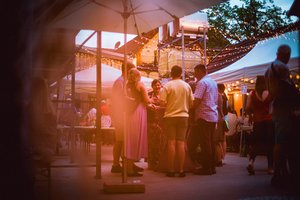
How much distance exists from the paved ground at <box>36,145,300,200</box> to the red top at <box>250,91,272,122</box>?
1043 mm

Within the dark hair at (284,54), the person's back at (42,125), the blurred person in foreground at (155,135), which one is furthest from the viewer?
A: the blurred person in foreground at (155,135)

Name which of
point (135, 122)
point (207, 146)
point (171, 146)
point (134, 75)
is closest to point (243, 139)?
point (207, 146)

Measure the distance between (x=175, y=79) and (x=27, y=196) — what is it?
510 centimetres

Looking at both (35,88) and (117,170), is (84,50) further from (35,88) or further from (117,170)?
(35,88)

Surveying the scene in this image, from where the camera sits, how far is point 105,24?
708 cm

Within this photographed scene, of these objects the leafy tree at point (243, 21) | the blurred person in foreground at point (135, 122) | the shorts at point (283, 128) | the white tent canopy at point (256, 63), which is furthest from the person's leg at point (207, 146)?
the leafy tree at point (243, 21)

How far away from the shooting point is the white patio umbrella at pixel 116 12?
20.3 ft

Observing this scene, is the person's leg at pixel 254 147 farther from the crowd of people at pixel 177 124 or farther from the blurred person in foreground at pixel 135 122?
the blurred person in foreground at pixel 135 122

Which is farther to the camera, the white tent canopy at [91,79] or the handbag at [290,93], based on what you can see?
the white tent canopy at [91,79]

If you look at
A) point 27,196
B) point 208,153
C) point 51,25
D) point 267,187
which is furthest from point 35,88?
point 208,153

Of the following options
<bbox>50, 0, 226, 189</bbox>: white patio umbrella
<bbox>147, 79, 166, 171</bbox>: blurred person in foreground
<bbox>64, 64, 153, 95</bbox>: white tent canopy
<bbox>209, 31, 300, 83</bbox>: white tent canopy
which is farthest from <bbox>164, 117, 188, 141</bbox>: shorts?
<bbox>64, 64, 153, 95</bbox>: white tent canopy

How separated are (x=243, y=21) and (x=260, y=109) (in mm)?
27599

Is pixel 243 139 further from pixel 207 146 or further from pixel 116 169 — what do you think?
pixel 116 169

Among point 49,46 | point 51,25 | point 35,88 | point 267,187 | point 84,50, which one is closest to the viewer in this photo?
point 35,88
